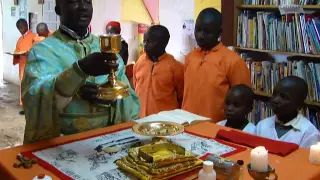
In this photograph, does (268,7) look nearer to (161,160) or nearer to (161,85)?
(161,85)

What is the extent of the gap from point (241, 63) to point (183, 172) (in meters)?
1.35

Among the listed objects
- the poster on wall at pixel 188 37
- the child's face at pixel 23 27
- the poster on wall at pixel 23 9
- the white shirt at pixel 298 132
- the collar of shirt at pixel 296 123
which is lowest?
the white shirt at pixel 298 132

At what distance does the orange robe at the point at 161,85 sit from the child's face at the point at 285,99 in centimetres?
86

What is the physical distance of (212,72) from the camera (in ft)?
8.23

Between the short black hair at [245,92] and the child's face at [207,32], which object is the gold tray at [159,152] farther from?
the child's face at [207,32]

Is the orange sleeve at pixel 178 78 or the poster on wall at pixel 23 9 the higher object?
the poster on wall at pixel 23 9

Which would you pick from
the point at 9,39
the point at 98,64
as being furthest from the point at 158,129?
the point at 9,39

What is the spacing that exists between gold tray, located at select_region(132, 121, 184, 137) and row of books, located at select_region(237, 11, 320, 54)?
158 centimetres

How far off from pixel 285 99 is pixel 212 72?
535 mm

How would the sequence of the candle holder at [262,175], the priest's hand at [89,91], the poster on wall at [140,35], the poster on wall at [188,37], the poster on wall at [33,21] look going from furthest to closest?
the poster on wall at [33,21] < the poster on wall at [140,35] < the poster on wall at [188,37] < the priest's hand at [89,91] < the candle holder at [262,175]

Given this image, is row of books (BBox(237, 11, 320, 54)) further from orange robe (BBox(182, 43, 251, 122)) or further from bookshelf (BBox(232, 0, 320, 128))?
orange robe (BBox(182, 43, 251, 122))

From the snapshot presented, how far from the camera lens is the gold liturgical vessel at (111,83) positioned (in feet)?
4.39

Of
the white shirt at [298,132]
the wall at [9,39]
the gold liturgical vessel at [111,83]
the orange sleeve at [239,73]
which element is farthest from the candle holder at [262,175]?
the wall at [9,39]

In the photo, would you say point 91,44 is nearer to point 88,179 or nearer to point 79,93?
point 79,93
